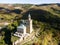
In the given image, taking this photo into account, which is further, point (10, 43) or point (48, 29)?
point (48, 29)

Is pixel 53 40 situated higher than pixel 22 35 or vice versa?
pixel 22 35

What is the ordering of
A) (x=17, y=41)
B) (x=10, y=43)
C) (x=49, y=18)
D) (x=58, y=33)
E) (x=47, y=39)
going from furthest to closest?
(x=49, y=18), (x=58, y=33), (x=47, y=39), (x=10, y=43), (x=17, y=41)

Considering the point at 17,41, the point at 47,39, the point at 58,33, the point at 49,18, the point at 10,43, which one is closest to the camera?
the point at 17,41

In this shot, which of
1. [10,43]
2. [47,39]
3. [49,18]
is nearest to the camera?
[10,43]

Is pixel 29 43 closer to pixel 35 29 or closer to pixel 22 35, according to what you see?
pixel 22 35

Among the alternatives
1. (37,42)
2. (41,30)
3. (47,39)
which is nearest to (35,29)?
(41,30)

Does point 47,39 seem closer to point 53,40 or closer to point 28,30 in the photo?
point 53,40

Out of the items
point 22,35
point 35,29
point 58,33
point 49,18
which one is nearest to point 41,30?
point 35,29

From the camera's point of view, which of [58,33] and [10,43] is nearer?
[10,43]
